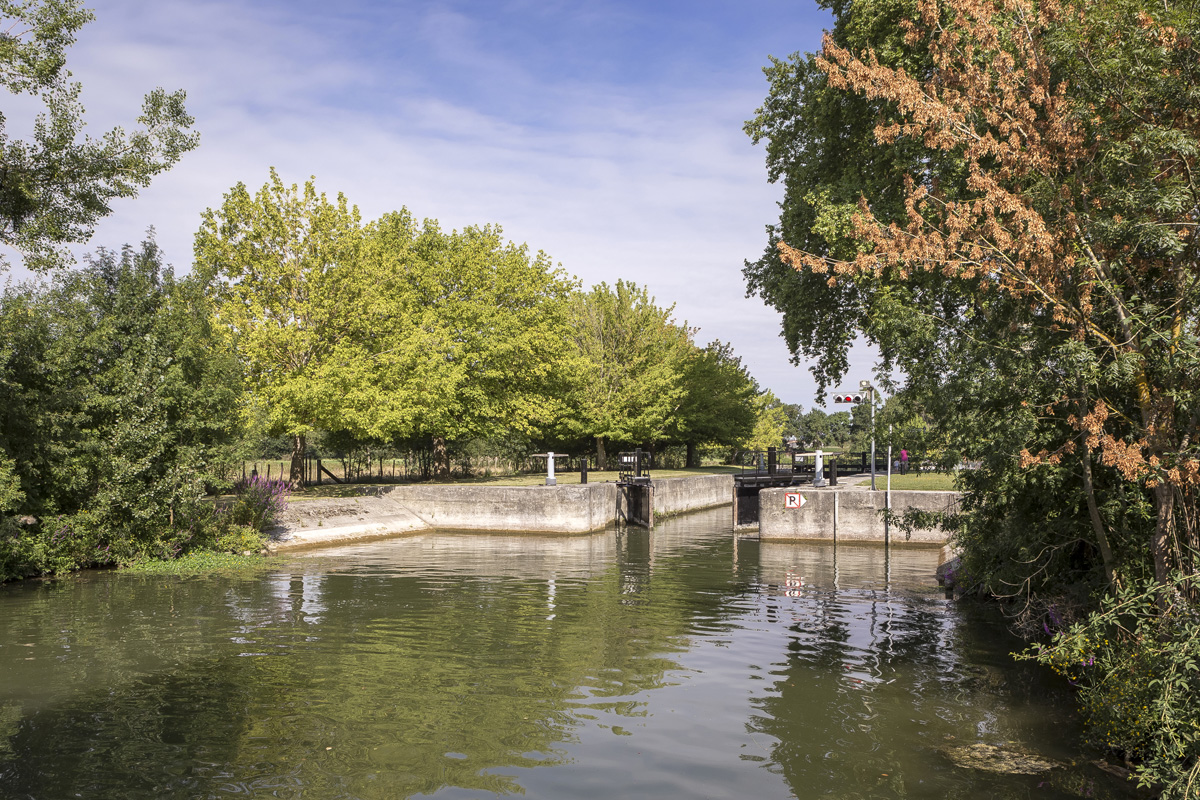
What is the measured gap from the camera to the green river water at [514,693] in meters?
7.66

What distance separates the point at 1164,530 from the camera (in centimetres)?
772

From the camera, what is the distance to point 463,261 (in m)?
40.9

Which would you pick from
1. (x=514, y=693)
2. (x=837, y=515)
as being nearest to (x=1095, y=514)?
(x=514, y=693)

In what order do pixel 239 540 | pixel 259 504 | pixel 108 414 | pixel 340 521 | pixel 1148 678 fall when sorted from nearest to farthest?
pixel 1148 678
pixel 108 414
pixel 239 540
pixel 259 504
pixel 340 521

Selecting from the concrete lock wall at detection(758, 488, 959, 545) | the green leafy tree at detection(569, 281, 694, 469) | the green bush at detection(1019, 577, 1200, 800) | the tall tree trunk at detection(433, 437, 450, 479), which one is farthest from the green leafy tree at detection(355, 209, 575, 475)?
the green bush at detection(1019, 577, 1200, 800)

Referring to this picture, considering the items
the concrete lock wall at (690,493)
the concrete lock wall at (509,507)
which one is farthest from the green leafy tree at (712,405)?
the concrete lock wall at (509,507)

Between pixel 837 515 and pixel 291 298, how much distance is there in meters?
20.9

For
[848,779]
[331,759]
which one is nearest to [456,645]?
[331,759]

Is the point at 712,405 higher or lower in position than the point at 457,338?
lower

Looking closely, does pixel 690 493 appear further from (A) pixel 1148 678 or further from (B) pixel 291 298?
(A) pixel 1148 678

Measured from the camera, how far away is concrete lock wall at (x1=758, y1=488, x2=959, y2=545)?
25.5 m

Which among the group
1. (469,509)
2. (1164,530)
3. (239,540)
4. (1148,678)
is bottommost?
(239,540)

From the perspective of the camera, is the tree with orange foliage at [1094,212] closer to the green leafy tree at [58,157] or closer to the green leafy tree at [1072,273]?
the green leafy tree at [1072,273]

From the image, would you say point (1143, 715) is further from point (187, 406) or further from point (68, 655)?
point (187, 406)
